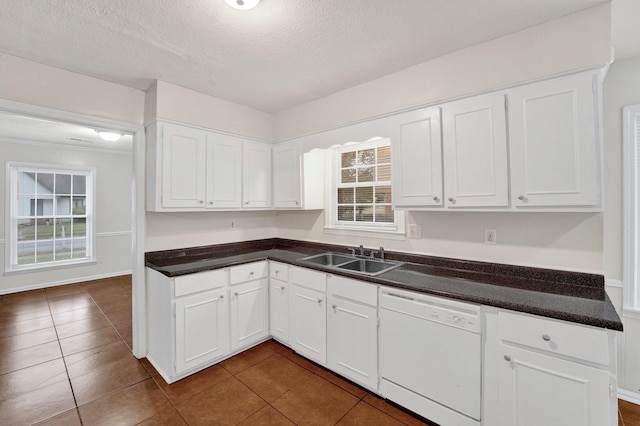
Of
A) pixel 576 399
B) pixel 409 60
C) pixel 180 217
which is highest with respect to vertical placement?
pixel 409 60

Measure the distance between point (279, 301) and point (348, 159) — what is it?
1748mm

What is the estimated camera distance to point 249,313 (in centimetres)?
284

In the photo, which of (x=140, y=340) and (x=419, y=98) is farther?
(x=140, y=340)

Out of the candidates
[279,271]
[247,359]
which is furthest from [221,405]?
[279,271]

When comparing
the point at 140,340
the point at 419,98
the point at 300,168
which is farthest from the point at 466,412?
the point at 140,340

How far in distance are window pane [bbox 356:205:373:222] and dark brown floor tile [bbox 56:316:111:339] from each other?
3.33m

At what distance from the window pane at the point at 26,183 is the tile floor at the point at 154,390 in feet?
9.22

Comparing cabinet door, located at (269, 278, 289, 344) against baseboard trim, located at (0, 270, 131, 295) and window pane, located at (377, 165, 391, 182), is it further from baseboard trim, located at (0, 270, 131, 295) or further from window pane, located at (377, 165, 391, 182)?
baseboard trim, located at (0, 270, 131, 295)

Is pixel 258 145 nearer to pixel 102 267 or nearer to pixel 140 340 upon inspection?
pixel 140 340

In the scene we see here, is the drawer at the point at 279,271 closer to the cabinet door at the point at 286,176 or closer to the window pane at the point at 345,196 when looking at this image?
the cabinet door at the point at 286,176

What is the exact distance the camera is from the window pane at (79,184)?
5.35 metres

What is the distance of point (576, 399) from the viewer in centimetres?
140

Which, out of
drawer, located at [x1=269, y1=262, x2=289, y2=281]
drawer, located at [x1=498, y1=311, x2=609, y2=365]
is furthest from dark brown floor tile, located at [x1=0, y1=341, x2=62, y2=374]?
drawer, located at [x1=498, y1=311, x2=609, y2=365]

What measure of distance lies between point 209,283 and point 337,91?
226 centimetres
